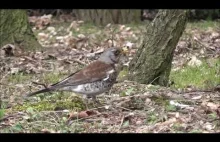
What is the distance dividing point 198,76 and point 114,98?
7.08ft

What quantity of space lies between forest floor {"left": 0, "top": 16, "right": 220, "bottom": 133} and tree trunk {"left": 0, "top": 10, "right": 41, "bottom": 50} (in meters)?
0.28

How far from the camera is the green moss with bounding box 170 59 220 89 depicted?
26.8ft

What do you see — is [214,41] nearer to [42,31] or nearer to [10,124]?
[42,31]

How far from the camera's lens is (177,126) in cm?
564

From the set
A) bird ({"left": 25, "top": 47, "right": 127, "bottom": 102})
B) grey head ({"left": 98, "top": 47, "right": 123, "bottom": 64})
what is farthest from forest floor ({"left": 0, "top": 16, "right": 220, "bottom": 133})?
grey head ({"left": 98, "top": 47, "right": 123, "bottom": 64})

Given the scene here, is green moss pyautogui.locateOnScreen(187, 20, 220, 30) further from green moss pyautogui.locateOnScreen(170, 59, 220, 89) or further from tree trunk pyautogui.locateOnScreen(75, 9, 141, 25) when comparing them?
green moss pyautogui.locateOnScreen(170, 59, 220, 89)

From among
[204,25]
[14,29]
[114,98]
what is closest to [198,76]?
[114,98]

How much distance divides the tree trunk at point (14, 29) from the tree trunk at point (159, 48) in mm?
3332

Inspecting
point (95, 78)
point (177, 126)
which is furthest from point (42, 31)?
point (177, 126)

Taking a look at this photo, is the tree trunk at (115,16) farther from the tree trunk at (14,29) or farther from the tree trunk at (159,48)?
the tree trunk at (159,48)

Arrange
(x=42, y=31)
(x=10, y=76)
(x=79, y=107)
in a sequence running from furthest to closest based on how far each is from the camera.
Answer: (x=42, y=31) < (x=10, y=76) < (x=79, y=107)

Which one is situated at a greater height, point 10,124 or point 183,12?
point 183,12

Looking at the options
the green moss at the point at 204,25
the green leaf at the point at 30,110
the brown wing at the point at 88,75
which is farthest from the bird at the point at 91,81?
the green moss at the point at 204,25

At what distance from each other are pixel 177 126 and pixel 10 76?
160 inches
